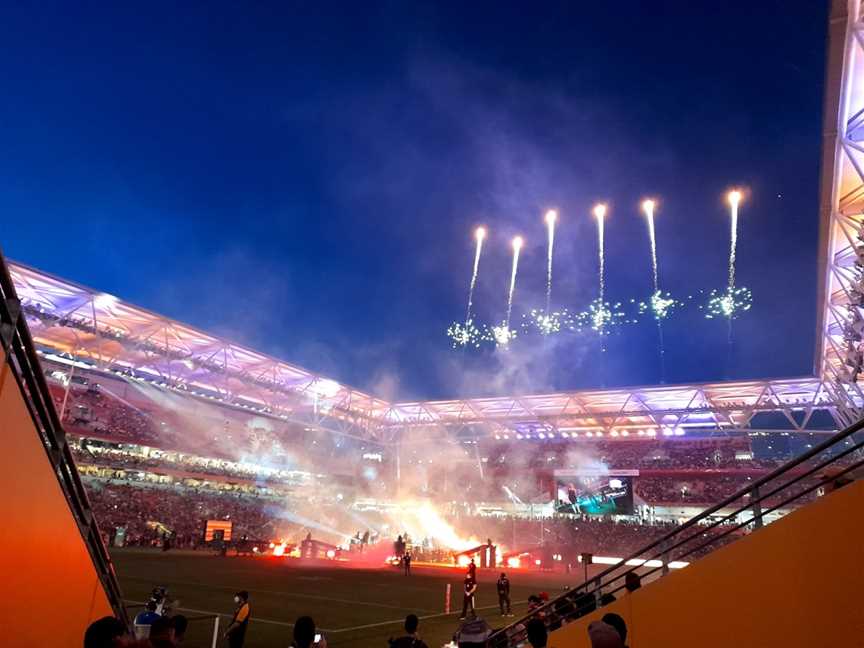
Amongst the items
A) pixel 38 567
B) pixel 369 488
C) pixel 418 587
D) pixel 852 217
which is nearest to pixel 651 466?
pixel 369 488

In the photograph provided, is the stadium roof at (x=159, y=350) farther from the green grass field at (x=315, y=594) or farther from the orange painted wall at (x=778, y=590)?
the orange painted wall at (x=778, y=590)

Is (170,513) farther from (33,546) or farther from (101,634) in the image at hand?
(101,634)

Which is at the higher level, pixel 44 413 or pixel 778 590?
pixel 44 413

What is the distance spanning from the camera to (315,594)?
1902 cm

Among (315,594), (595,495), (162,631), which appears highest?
(595,495)

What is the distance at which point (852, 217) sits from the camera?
56.9 feet

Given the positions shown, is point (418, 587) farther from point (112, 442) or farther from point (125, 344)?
point (112, 442)

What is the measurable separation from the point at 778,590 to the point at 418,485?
1970 inches

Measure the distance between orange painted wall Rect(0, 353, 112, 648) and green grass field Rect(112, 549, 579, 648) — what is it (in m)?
4.91

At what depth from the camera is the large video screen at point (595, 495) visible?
42094 millimetres

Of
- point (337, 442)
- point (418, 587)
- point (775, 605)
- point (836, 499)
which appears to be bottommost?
point (418, 587)

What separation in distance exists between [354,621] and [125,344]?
1074 inches

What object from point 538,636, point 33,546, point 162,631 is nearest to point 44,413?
point 33,546

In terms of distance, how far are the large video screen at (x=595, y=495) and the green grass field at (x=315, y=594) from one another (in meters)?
13.2
